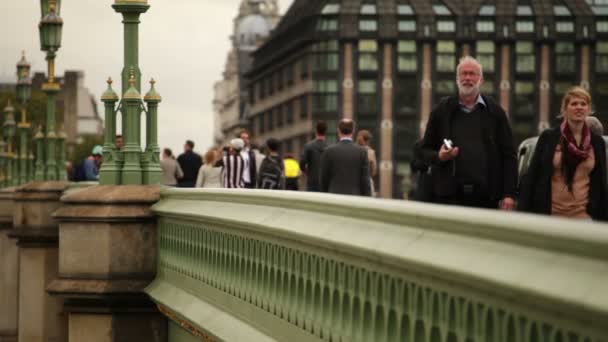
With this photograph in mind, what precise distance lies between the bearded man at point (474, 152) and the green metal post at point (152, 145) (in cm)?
378

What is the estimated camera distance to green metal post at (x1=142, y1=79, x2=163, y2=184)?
1380cm

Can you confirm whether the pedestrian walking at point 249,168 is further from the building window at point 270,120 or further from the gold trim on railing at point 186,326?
the building window at point 270,120

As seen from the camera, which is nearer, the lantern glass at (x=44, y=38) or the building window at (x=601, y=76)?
the lantern glass at (x=44, y=38)

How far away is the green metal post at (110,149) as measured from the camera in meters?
13.7

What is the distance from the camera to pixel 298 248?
6.84 metres

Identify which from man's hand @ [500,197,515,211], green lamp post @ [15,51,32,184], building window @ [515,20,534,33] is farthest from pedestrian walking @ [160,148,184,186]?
building window @ [515,20,534,33]

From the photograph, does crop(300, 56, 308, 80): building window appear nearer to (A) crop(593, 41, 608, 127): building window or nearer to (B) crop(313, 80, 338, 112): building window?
(B) crop(313, 80, 338, 112): building window

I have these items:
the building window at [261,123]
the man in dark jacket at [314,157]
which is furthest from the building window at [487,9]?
the man in dark jacket at [314,157]

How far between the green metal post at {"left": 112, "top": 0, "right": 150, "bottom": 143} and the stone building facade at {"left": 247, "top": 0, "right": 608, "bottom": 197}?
360ft

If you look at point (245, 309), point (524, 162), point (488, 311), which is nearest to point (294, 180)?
point (524, 162)

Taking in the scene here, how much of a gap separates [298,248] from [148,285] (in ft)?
18.7

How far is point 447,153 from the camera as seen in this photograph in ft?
33.9

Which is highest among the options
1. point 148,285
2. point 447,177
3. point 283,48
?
point 283,48

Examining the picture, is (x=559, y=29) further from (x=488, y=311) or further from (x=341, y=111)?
(x=488, y=311)
